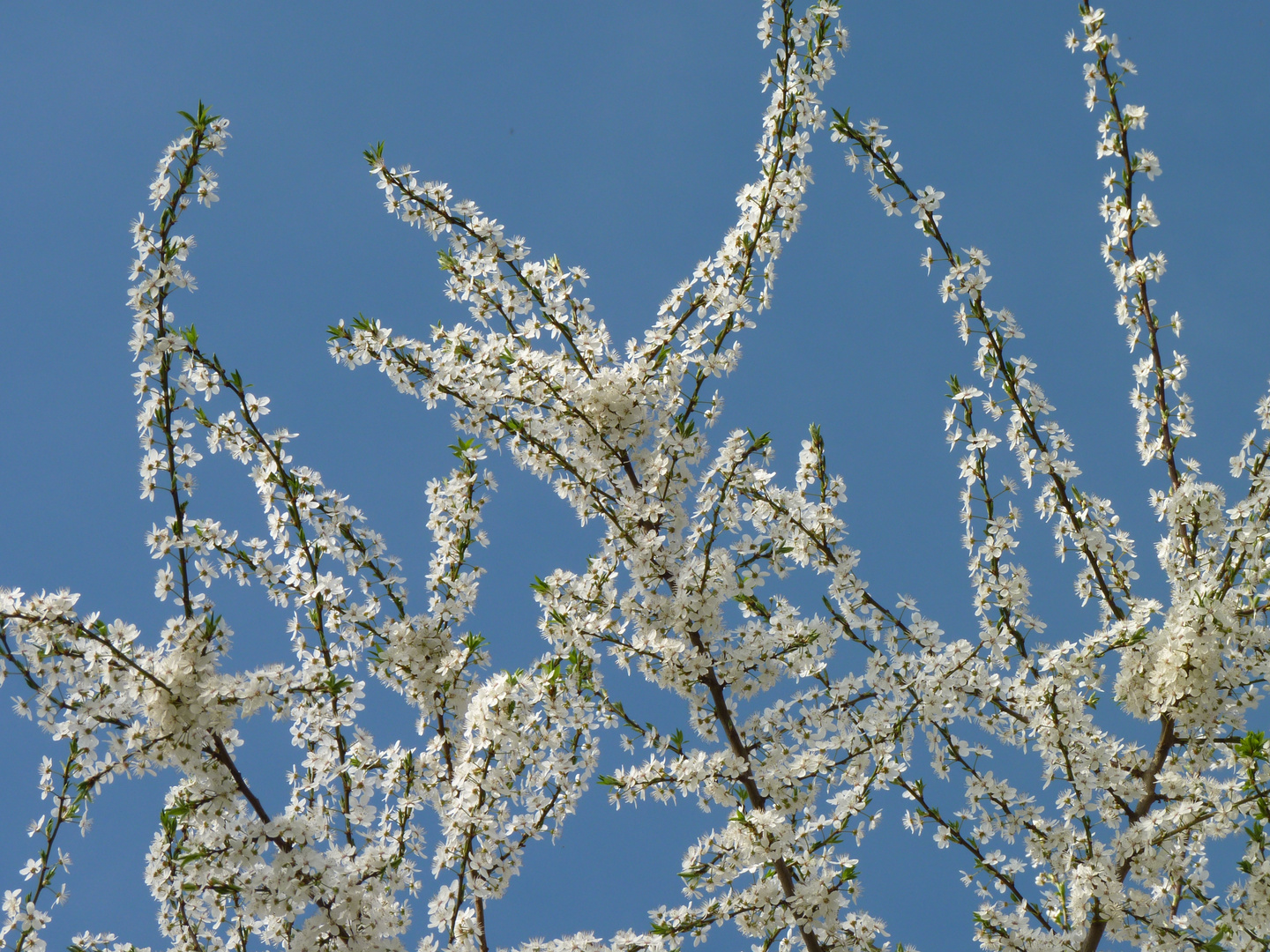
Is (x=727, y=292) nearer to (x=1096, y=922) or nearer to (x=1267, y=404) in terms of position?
(x=1267, y=404)

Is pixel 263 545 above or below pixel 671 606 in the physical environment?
above

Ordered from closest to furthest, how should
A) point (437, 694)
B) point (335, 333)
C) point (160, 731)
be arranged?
point (160, 731), point (437, 694), point (335, 333)

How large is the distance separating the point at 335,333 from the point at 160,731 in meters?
2.79

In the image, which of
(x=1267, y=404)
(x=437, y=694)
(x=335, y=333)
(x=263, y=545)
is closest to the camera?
(x=263, y=545)

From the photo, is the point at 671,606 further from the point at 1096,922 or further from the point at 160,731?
the point at 1096,922

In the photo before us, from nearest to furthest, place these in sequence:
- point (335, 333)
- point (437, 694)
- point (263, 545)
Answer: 1. point (263, 545)
2. point (437, 694)
3. point (335, 333)

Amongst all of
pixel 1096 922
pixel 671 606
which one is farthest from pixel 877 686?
pixel 1096 922

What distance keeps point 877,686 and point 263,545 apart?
156 inches

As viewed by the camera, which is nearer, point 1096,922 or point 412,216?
point 1096,922

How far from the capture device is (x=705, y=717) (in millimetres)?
6270

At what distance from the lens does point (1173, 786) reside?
689 cm

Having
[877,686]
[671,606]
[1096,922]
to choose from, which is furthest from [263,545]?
[1096,922]

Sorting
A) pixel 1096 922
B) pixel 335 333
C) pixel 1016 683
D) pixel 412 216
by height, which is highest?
pixel 412 216

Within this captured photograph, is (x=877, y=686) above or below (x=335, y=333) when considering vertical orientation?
below
